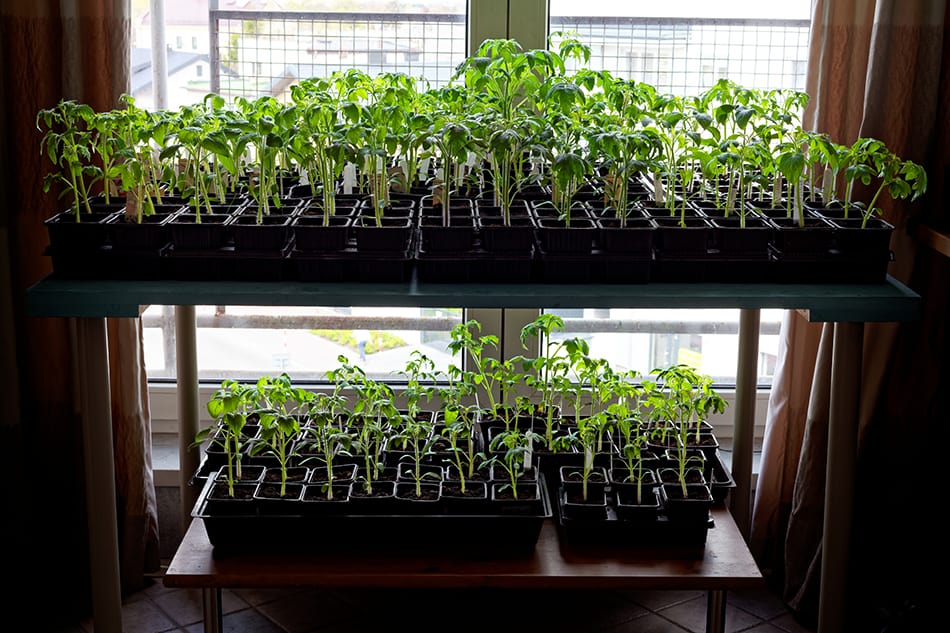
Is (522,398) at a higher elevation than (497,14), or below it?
below

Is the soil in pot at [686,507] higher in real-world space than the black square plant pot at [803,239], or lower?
lower

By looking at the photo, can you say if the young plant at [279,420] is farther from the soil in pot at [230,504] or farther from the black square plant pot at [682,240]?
the black square plant pot at [682,240]

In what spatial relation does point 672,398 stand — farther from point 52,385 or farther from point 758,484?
point 52,385

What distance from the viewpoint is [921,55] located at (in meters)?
2.64

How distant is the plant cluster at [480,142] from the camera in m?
2.21

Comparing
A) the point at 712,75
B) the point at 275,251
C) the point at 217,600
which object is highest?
the point at 712,75

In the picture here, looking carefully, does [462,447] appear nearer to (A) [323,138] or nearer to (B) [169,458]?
(A) [323,138]

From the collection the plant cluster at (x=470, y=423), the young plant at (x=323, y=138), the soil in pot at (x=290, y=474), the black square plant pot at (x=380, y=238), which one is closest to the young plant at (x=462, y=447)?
the plant cluster at (x=470, y=423)

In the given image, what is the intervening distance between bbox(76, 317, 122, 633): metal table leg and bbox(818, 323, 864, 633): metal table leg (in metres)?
1.47

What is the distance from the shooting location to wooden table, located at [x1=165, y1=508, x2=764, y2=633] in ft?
7.60

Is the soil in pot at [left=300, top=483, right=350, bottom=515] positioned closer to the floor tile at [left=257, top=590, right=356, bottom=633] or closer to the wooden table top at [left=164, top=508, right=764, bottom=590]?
the wooden table top at [left=164, top=508, right=764, bottom=590]

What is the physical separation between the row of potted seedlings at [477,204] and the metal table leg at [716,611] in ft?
2.51

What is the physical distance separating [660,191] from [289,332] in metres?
1.27

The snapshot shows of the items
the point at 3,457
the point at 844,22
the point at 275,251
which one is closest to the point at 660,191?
the point at 844,22
